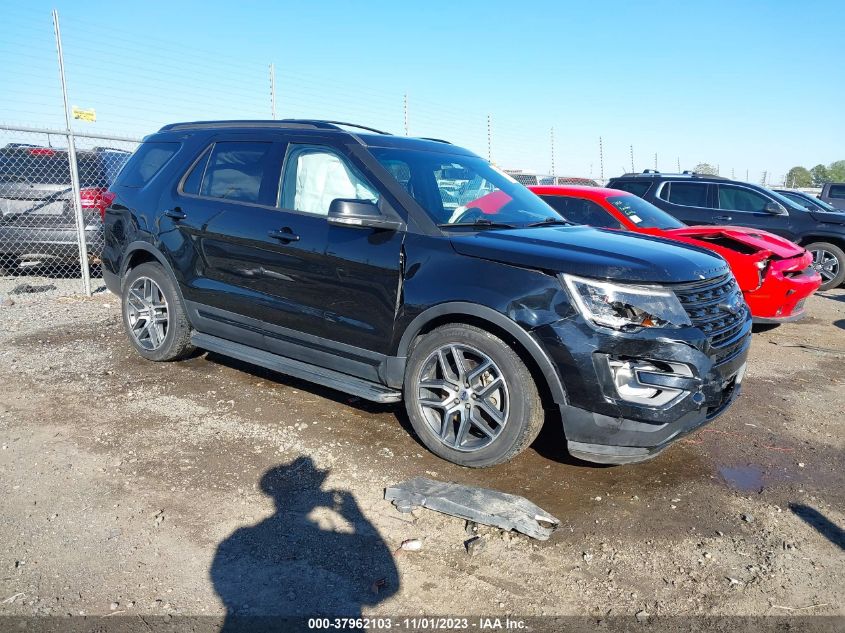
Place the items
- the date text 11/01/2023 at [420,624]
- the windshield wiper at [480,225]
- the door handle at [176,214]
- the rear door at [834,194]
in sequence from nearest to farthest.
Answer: the date text 11/01/2023 at [420,624], the windshield wiper at [480,225], the door handle at [176,214], the rear door at [834,194]

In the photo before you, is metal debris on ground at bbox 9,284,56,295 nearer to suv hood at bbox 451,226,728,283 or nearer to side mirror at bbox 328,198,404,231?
side mirror at bbox 328,198,404,231

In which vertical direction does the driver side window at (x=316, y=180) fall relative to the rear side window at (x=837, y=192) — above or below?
above

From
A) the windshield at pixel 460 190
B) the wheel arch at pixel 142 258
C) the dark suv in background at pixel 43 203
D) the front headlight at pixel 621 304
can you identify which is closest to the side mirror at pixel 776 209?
the windshield at pixel 460 190

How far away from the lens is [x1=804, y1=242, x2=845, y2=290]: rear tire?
10.4m

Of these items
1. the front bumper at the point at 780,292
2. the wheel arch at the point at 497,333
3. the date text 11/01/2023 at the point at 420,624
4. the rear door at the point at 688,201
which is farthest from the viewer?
the rear door at the point at 688,201

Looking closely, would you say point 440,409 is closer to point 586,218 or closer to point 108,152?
point 586,218

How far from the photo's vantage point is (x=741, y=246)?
7070 millimetres

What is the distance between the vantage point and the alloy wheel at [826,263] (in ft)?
34.2

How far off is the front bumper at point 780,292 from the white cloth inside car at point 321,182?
Answer: 4.51m

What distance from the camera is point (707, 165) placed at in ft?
90.2

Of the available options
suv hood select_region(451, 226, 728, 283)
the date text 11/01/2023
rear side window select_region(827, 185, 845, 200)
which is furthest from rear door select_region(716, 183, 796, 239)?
rear side window select_region(827, 185, 845, 200)

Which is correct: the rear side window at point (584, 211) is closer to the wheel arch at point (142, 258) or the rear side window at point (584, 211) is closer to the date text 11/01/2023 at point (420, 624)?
the wheel arch at point (142, 258)

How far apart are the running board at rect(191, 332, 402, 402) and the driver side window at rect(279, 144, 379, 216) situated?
1.00m

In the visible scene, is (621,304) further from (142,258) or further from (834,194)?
(834,194)
